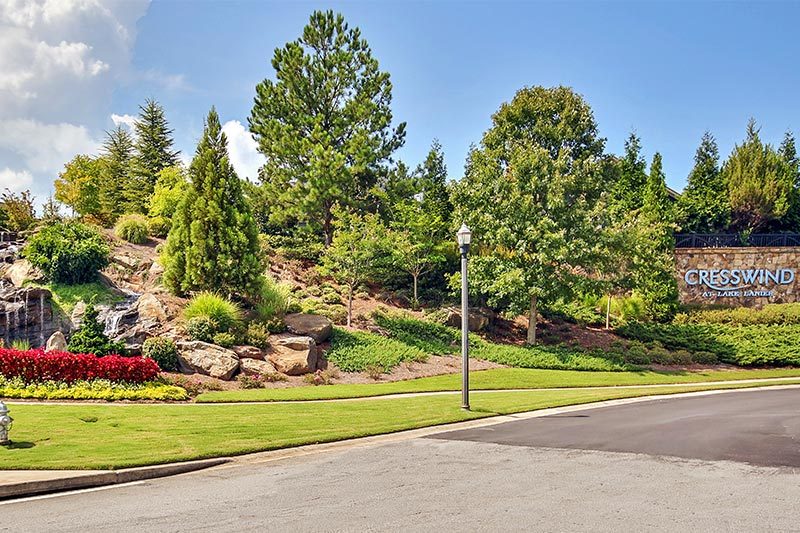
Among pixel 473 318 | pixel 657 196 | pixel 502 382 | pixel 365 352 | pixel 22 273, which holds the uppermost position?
pixel 657 196

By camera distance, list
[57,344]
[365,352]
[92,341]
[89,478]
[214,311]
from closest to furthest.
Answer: [89,478]
[92,341]
[57,344]
[214,311]
[365,352]

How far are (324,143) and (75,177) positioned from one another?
19.0 meters

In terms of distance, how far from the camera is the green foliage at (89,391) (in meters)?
14.4

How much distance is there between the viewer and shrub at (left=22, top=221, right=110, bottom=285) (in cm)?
2225

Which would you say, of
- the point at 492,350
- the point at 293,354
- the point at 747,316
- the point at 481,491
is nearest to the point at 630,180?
the point at 747,316

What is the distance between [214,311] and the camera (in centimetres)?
2075

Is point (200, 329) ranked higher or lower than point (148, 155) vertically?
lower

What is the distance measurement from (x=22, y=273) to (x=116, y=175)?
77.3ft

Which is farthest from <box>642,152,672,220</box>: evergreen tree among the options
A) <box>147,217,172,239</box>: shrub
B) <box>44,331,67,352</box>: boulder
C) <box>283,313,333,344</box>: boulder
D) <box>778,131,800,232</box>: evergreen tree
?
<box>44,331,67,352</box>: boulder

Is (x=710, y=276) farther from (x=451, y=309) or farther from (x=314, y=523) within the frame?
(x=314, y=523)

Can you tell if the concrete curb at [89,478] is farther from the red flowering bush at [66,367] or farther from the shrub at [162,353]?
the shrub at [162,353]

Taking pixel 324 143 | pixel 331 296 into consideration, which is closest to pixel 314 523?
pixel 331 296

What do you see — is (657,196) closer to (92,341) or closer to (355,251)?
(355,251)

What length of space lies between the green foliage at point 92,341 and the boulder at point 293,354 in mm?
5122
